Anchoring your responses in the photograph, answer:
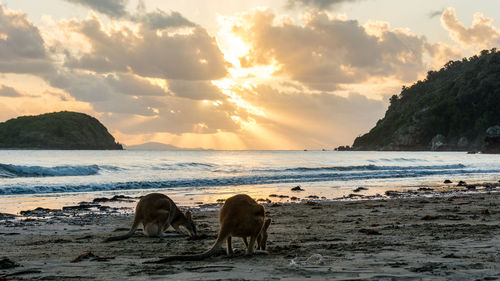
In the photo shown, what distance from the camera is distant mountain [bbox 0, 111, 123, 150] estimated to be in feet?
552

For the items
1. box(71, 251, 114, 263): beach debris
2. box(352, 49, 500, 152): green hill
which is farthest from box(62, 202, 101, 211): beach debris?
box(352, 49, 500, 152): green hill

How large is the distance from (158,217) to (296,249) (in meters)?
3.38

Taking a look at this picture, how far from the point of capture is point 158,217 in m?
10.1

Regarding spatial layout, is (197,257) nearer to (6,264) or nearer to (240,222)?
(240,222)

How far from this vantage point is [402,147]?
175625 millimetres

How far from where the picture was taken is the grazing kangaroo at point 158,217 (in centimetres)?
1005

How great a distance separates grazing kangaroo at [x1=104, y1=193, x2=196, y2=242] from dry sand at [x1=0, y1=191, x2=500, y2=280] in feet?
0.88

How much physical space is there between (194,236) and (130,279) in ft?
13.4

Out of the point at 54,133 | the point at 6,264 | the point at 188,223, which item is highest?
the point at 54,133

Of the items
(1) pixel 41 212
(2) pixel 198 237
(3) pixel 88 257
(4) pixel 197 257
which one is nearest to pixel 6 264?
(3) pixel 88 257

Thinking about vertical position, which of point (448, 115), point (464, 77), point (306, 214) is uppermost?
point (464, 77)

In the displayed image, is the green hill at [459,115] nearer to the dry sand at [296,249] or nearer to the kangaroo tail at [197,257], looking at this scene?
the dry sand at [296,249]

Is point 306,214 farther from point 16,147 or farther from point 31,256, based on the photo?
point 16,147

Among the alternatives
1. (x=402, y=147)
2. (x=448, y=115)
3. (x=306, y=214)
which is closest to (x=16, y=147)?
(x=402, y=147)
